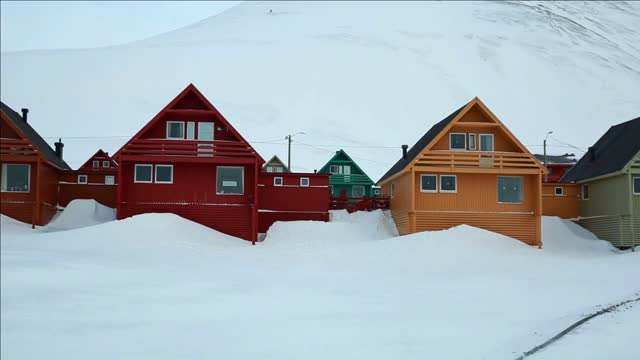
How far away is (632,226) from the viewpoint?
32.0 meters

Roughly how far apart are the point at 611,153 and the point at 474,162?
747 centimetres

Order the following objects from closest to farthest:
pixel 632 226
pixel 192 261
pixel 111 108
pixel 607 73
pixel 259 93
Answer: pixel 607 73, pixel 192 261, pixel 632 226, pixel 111 108, pixel 259 93

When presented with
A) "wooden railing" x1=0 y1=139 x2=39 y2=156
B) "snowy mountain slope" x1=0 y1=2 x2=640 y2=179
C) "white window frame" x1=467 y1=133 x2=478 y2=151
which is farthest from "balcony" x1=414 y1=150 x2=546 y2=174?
"wooden railing" x1=0 y1=139 x2=39 y2=156

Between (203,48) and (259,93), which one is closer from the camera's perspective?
(259,93)

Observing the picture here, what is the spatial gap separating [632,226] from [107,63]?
157 m

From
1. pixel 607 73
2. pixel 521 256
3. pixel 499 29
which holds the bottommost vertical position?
pixel 521 256

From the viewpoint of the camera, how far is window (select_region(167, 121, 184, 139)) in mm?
33750

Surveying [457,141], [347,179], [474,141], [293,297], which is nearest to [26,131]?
[293,297]

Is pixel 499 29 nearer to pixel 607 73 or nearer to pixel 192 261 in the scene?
pixel 607 73

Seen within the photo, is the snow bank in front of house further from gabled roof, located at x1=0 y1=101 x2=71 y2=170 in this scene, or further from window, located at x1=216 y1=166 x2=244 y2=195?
window, located at x1=216 y1=166 x2=244 y2=195

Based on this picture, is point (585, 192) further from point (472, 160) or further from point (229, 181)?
point (229, 181)

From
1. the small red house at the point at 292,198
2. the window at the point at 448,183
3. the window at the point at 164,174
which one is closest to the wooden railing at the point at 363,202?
the small red house at the point at 292,198

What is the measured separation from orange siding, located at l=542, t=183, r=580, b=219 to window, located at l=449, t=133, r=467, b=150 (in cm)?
601

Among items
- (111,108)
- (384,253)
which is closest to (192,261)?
(384,253)
